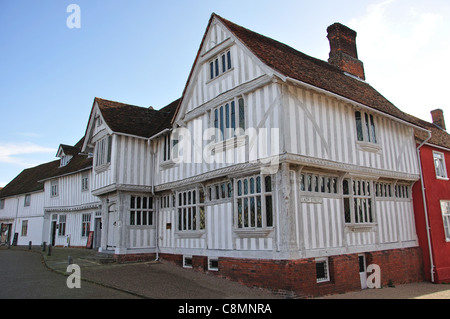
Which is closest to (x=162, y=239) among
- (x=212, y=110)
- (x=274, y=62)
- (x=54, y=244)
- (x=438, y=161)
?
(x=212, y=110)

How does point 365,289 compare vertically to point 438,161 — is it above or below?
below

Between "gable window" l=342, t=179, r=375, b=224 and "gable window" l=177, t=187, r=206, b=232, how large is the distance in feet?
17.3

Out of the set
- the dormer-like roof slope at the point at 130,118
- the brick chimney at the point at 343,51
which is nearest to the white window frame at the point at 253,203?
the dormer-like roof slope at the point at 130,118

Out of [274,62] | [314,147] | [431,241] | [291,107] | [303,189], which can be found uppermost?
[274,62]

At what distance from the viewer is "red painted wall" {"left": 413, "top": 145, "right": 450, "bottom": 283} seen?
14.8 m

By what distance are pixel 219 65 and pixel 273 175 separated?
198 inches

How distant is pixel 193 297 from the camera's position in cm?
977

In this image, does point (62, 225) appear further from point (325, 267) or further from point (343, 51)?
point (343, 51)

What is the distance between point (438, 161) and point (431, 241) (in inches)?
174

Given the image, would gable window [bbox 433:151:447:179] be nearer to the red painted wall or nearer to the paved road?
the red painted wall

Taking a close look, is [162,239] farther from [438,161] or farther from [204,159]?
[438,161]
